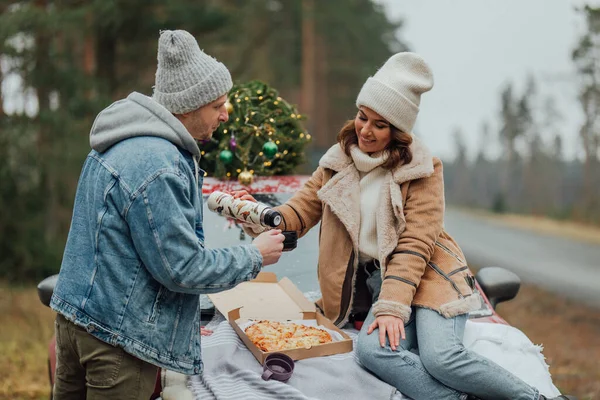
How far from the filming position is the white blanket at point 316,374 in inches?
83.8

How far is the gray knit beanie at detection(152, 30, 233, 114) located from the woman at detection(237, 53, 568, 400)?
30.9 inches

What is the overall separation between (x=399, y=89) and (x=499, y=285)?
4.30 ft

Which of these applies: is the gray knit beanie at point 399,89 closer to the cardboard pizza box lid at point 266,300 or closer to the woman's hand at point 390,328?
the woman's hand at point 390,328

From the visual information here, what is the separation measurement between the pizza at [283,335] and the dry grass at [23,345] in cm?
281

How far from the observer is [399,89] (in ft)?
8.84

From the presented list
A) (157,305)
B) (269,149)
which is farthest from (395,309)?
(269,149)

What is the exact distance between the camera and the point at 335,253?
2.88 m

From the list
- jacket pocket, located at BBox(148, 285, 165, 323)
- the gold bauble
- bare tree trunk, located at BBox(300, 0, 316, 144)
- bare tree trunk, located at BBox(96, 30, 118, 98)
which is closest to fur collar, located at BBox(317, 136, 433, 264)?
the gold bauble

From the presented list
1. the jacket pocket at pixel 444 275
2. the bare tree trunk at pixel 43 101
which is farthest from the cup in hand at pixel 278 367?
the bare tree trunk at pixel 43 101

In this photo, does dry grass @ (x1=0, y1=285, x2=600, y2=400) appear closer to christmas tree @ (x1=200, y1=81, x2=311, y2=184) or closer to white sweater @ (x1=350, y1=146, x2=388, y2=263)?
christmas tree @ (x1=200, y1=81, x2=311, y2=184)

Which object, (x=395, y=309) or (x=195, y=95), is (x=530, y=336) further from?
(x=195, y=95)

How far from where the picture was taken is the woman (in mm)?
2365

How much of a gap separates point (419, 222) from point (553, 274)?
17.7ft

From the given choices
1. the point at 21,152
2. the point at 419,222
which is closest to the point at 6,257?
the point at 21,152
